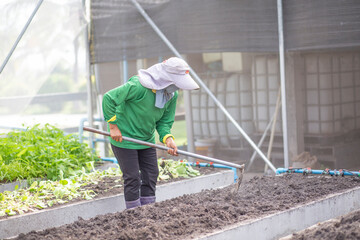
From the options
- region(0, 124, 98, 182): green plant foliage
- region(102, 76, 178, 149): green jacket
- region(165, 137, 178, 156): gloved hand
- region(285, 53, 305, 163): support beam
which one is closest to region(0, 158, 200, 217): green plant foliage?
region(0, 124, 98, 182): green plant foliage

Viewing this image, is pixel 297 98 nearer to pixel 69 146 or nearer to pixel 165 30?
pixel 165 30

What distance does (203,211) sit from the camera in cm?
410

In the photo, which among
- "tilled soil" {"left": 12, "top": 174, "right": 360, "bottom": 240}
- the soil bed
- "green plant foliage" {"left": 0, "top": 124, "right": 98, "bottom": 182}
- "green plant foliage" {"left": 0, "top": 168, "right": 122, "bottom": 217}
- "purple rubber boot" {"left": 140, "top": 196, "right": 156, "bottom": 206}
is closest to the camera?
"tilled soil" {"left": 12, "top": 174, "right": 360, "bottom": 240}

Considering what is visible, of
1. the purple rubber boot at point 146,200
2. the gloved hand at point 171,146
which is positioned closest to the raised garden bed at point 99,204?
the purple rubber boot at point 146,200

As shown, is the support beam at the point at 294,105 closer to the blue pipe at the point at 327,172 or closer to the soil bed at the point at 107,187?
the blue pipe at the point at 327,172

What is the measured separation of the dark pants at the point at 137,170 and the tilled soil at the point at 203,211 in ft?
1.06

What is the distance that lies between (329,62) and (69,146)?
3.74 meters

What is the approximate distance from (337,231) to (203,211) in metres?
1.03

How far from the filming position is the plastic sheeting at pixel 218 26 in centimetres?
570

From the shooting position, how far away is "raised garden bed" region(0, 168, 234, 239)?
4344mm

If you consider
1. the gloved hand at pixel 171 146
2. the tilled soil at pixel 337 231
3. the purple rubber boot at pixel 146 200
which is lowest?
the tilled soil at pixel 337 231

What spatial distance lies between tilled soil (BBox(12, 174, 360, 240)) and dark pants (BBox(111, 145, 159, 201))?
32 centimetres

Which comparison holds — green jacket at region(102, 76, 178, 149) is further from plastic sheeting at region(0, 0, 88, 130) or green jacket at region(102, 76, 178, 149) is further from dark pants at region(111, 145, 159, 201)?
plastic sheeting at region(0, 0, 88, 130)

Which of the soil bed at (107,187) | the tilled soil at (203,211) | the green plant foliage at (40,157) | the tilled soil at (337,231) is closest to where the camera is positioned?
the tilled soil at (337,231)
